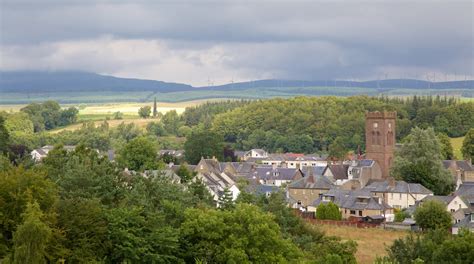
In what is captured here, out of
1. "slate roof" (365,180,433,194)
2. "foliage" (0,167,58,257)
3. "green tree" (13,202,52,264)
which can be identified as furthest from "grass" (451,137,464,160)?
"green tree" (13,202,52,264)

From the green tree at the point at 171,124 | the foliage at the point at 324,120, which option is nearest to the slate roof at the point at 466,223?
the foliage at the point at 324,120

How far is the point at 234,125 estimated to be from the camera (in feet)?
566

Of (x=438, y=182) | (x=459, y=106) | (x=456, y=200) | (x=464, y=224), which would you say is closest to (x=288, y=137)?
(x=459, y=106)

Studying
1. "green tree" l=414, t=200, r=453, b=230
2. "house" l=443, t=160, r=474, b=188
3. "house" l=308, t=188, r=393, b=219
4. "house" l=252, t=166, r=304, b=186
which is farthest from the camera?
"house" l=252, t=166, r=304, b=186

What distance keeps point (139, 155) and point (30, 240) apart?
193 ft

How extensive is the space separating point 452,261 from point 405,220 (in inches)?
1189

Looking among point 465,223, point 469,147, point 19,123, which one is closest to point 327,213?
point 465,223

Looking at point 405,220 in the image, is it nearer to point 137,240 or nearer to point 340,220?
point 340,220

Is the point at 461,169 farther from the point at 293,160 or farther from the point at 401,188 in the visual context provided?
the point at 293,160

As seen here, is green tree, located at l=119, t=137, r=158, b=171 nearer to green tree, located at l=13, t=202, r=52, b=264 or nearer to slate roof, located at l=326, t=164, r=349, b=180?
slate roof, located at l=326, t=164, r=349, b=180

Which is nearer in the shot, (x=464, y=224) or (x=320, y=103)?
(x=464, y=224)

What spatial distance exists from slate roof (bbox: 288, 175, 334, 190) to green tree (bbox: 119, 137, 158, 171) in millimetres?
14575

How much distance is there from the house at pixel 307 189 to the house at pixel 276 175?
46.8 ft

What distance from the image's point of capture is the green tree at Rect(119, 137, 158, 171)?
89.1m
